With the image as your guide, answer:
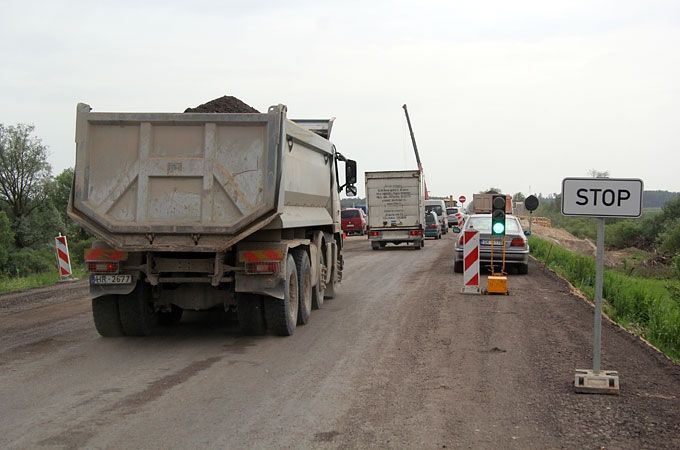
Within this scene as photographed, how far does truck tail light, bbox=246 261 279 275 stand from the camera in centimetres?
931

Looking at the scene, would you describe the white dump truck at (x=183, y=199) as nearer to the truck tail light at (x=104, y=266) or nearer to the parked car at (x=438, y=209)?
the truck tail light at (x=104, y=266)

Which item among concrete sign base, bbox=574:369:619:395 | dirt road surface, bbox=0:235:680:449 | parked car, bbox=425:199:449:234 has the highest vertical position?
parked car, bbox=425:199:449:234

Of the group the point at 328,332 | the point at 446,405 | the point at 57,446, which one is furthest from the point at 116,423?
the point at 328,332

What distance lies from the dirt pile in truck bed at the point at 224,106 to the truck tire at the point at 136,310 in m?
2.54

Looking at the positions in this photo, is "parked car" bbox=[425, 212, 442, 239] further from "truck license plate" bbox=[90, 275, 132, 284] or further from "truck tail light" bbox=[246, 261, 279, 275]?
"truck license plate" bbox=[90, 275, 132, 284]

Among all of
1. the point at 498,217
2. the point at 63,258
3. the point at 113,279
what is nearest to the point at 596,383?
the point at 113,279

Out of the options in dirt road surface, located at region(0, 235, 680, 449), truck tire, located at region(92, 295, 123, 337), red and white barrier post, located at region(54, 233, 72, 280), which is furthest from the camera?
red and white barrier post, located at region(54, 233, 72, 280)

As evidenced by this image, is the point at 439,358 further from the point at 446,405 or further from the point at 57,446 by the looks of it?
the point at 57,446

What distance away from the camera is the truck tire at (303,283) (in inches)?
421

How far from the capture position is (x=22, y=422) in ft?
20.0

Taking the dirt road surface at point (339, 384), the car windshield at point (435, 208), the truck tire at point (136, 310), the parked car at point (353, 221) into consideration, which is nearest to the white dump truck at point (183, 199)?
the truck tire at point (136, 310)

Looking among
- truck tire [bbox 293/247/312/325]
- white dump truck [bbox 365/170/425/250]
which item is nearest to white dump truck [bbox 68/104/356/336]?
truck tire [bbox 293/247/312/325]

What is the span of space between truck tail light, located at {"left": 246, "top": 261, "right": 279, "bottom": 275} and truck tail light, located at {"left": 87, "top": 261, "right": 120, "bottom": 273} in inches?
62.6

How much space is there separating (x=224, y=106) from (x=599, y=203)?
5.42m
